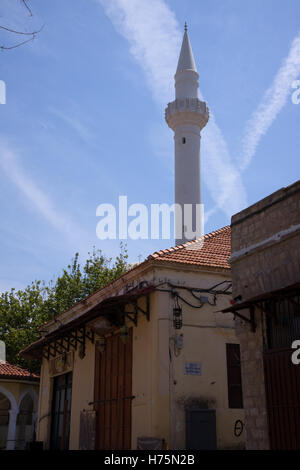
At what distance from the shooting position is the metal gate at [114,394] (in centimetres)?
1338

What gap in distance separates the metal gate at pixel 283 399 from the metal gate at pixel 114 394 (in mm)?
5294

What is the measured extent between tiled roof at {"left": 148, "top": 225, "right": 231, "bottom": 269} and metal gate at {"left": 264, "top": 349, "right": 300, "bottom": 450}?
198 inches

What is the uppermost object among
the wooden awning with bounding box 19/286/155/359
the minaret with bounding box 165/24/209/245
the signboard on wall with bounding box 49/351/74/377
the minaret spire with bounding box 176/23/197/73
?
the minaret spire with bounding box 176/23/197/73

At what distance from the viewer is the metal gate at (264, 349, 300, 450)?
8289mm

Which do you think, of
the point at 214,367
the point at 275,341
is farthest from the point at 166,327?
the point at 275,341

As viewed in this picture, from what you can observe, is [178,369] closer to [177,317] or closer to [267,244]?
[177,317]

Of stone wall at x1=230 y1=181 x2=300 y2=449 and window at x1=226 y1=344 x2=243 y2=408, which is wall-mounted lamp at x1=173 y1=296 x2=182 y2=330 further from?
stone wall at x1=230 y1=181 x2=300 y2=449

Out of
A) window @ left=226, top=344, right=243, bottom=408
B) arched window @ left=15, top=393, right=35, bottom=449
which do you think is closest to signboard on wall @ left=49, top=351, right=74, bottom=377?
→ arched window @ left=15, top=393, right=35, bottom=449

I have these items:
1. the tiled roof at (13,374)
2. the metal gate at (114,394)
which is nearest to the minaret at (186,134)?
the tiled roof at (13,374)

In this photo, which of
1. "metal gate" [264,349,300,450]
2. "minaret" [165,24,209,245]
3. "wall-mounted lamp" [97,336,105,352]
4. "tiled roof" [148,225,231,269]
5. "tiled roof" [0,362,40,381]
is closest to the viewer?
"metal gate" [264,349,300,450]

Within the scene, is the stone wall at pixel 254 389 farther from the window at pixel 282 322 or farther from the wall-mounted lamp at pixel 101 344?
the wall-mounted lamp at pixel 101 344

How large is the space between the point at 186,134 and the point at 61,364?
15.0 m

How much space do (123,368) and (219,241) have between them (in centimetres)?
497

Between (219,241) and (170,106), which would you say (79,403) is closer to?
(219,241)
